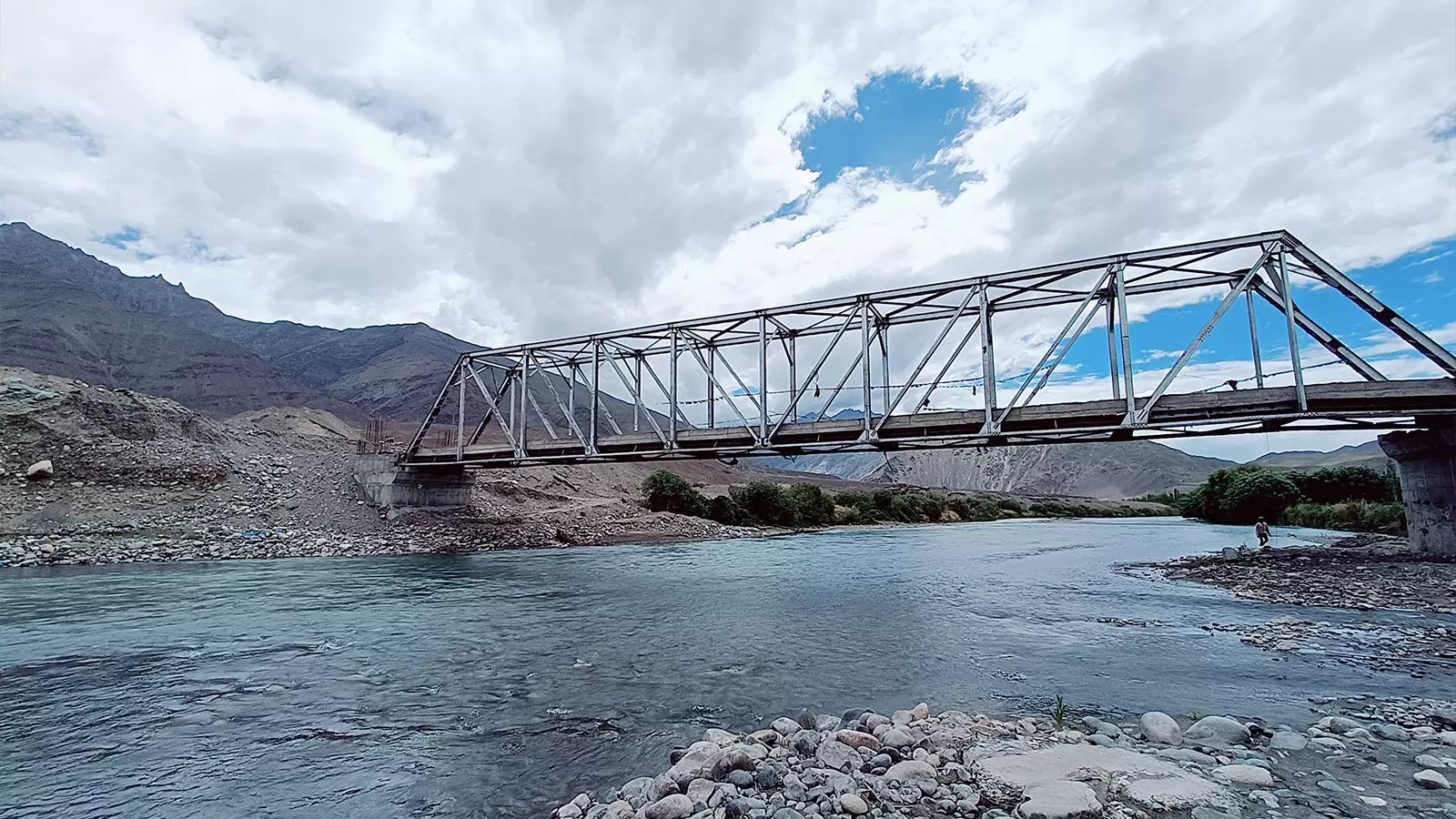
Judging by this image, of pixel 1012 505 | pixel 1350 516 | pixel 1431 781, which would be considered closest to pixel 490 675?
pixel 1431 781

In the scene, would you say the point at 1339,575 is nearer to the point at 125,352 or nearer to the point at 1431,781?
the point at 1431,781

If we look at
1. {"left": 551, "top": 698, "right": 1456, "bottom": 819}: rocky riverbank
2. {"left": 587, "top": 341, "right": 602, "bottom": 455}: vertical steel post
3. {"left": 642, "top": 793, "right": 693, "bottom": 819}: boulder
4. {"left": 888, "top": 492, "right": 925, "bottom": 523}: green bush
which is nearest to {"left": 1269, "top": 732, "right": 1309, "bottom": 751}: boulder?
{"left": 551, "top": 698, "right": 1456, "bottom": 819}: rocky riverbank

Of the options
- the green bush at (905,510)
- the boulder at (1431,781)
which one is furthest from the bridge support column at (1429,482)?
the green bush at (905,510)

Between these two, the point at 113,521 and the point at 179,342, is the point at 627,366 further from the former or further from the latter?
the point at 179,342

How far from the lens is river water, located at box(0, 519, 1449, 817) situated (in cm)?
671

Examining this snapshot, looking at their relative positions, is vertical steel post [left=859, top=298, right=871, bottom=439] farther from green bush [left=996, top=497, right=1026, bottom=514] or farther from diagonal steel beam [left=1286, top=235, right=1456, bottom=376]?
green bush [left=996, top=497, right=1026, bottom=514]

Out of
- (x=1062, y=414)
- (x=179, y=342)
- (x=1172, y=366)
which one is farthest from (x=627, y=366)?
(x=179, y=342)

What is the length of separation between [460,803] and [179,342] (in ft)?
478

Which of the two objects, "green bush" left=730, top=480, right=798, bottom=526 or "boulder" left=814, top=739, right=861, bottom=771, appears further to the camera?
"green bush" left=730, top=480, right=798, bottom=526

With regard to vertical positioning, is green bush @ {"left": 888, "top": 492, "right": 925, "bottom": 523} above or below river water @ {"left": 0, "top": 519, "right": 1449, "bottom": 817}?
below

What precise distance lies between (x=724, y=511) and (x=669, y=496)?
19.2 feet

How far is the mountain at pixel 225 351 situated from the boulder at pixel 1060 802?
212 feet

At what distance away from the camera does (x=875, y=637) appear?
1358cm

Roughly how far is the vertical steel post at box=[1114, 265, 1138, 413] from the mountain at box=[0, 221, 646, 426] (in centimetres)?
5407
